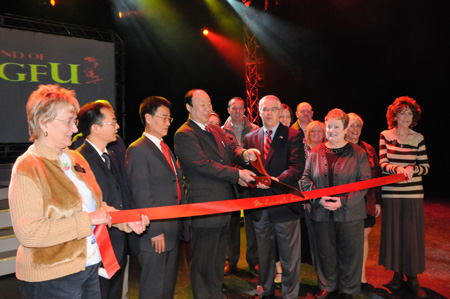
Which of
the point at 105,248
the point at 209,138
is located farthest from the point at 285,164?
the point at 105,248

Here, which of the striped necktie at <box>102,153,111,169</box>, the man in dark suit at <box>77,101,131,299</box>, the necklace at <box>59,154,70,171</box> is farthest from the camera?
the striped necktie at <box>102,153,111,169</box>

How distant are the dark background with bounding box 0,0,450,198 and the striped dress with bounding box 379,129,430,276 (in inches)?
265

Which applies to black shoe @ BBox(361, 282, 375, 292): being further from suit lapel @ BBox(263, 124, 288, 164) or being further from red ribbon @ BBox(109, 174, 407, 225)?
suit lapel @ BBox(263, 124, 288, 164)

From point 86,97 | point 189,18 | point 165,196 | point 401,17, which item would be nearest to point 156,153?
point 165,196

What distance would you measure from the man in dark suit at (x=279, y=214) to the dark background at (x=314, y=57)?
6.70m

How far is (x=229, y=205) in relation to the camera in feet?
8.88

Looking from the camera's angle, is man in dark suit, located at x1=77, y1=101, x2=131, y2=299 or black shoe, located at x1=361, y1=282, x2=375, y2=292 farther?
black shoe, located at x1=361, y1=282, x2=375, y2=292

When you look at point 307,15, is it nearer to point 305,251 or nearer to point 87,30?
point 87,30

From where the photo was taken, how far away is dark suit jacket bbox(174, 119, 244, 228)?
2.88 meters

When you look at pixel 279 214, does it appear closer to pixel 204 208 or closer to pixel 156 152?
pixel 204 208

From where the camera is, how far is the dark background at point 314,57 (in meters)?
9.41

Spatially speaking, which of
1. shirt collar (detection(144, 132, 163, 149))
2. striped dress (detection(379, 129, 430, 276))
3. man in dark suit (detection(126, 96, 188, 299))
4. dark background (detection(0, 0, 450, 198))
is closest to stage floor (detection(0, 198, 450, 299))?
striped dress (detection(379, 129, 430, 276))

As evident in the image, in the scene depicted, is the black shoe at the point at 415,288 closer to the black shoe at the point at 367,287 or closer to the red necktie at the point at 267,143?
the black shoe at the point at 367,287

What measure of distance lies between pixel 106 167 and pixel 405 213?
3.05 metres
